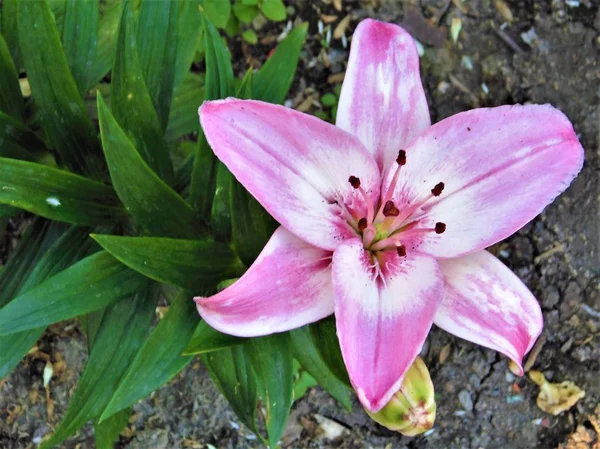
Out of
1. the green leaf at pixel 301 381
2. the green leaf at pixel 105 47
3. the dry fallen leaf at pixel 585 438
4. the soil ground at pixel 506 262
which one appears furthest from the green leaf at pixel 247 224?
the dry fallen leaf at pixel 585 438

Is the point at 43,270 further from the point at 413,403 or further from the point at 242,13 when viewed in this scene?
the point at 242,13

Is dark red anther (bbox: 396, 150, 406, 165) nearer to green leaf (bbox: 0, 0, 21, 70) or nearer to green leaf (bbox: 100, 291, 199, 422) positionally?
green leaf (bbox: 100, 291, 199, 422)

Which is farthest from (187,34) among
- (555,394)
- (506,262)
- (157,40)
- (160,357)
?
(555,394)

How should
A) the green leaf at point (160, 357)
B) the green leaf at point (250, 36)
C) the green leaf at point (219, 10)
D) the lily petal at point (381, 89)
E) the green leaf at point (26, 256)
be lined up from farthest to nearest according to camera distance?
the green leaf at point (250, 36)
the green leaf at point (219, 10)
the green leaf at point (26, 256)
the green leaf at point (160, 357)
the lily petal at point (381, 89)

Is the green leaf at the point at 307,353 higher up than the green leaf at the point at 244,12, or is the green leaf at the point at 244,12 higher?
the green leaf at the point at 244,12

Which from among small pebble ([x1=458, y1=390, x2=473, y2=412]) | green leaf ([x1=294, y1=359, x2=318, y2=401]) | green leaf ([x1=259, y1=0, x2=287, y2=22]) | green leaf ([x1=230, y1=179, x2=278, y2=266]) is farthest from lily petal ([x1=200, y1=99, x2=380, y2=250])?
small pebble ([x1=458, y1=390, x2=473, y2=412])

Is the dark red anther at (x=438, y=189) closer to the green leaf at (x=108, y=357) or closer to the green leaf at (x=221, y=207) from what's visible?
the green leaf at (x=221, y=207)
